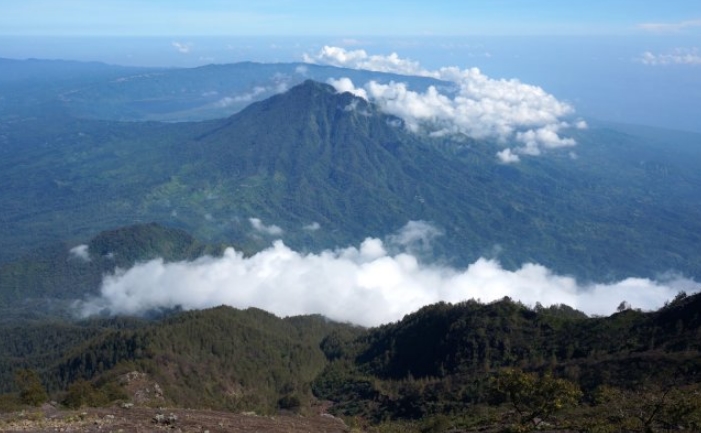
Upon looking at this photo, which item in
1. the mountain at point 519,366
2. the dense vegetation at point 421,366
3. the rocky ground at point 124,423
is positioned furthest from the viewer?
the dense vegetation at point 421,366

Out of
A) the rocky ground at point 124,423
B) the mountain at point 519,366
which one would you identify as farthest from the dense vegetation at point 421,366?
the rocky ground at point 124,423

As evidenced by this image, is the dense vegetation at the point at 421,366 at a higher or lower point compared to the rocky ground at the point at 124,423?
lower

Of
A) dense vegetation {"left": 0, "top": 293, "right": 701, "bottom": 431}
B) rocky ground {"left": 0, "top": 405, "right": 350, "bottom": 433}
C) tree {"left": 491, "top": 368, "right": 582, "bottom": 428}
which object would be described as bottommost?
dense vegetation {"left": 0, "top": 293, "right": 701, "bottom": 431}

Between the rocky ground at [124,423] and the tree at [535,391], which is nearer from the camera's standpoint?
the rocky ground at [124,423]

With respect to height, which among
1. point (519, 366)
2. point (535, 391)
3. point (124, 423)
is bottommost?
point (519, 366)

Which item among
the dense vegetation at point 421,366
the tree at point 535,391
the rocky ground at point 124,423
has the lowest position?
the dense vegetation at point 421,366

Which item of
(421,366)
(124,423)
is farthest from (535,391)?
(421,366)

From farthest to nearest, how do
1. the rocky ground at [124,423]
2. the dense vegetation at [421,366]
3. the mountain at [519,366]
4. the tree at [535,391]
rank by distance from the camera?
the dense vegetation at [421,366], the mountain at [519,366], the tree at [535,391], the rocky ground at [124,423]

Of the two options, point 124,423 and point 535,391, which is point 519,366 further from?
point 124,423

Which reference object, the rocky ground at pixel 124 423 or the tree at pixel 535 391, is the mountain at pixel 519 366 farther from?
the rocky ground at pixel 124 423

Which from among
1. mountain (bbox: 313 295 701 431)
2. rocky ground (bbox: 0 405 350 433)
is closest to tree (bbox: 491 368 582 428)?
mountain (bbox: 313 295 701 431)

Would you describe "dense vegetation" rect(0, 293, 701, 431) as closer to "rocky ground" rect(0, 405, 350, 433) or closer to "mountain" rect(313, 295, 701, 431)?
"mountain" rect(313, 295, 701, 431)

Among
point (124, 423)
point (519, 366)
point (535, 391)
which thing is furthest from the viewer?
point (519, 366)
